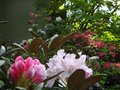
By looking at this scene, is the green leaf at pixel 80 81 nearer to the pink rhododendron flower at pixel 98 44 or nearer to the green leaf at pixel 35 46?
the green leaf at pixel 35 46

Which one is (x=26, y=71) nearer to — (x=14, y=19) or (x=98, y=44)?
(x=98, y=44)

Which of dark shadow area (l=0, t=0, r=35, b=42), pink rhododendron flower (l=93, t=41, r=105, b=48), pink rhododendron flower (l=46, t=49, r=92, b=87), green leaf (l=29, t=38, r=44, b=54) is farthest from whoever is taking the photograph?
dark shadow area (l=0, t=0, r=35, b=42)

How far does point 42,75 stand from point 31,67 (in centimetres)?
6

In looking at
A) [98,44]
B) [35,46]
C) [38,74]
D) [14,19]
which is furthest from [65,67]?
[14,19]

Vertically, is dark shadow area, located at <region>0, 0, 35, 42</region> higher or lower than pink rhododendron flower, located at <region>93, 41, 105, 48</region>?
lower

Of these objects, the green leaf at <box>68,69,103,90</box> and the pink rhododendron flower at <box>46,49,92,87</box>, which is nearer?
the green leaf at <box>68,69,103,90</box>

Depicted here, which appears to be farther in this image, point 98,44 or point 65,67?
point 98,44

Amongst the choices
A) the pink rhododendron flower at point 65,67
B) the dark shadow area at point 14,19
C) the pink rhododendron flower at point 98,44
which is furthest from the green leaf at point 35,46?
the dark shadow area at point 14,19

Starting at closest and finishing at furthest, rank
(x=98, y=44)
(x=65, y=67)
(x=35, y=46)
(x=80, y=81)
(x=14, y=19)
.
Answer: (x=80, y=81) < (x=65, y=67) < (x=35, y=46) < (x=98, y=44) < (x=14, y=19)

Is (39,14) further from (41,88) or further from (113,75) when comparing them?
(41,88)

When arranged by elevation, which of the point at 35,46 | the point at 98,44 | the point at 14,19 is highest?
the point at 35,46

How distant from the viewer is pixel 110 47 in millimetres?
5754

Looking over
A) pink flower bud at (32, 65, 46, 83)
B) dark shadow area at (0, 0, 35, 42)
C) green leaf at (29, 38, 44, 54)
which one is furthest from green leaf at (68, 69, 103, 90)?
dark shadow area at (0, 0, 35, 42)

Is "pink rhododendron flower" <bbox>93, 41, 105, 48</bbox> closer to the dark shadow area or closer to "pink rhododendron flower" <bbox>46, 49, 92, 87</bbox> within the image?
the dark shadow area
